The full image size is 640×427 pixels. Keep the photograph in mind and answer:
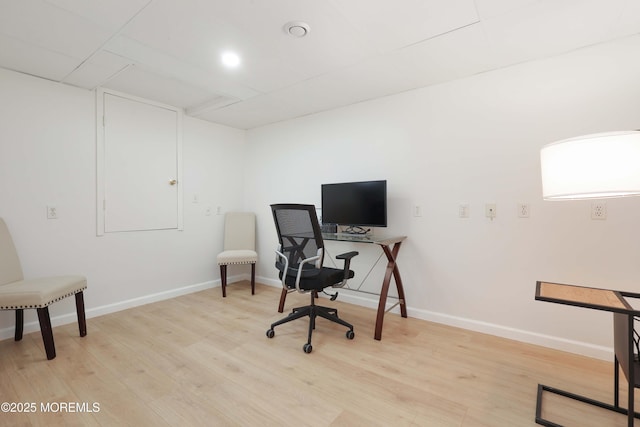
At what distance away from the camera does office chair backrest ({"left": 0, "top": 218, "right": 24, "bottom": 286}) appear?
229 cm

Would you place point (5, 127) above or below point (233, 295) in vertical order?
above

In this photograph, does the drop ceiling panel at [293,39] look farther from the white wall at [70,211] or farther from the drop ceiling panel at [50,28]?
the white wall at [70,211]

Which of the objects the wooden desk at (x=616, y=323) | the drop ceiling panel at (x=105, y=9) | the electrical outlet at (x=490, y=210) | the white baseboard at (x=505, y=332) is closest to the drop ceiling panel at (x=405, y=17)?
the drop ceiling panel at (x=105, y=9)

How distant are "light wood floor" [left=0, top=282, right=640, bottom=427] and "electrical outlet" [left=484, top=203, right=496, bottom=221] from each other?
106cm

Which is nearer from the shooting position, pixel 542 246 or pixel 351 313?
pixel 542 246

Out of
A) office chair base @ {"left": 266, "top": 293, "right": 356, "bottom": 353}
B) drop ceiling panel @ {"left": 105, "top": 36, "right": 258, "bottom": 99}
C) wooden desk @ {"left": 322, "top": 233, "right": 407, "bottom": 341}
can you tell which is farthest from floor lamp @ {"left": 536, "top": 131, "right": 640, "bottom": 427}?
drop ceiling panel @ {"left": 105, "top": 36, "right": 258, "bottom": 99}

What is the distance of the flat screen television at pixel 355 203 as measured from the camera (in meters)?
2.86

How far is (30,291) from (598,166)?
137 inches

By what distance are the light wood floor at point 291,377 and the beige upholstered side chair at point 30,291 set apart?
195 millimetres

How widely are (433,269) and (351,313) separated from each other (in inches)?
38.2

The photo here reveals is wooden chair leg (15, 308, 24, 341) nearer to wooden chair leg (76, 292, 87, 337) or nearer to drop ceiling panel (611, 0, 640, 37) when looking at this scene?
wooden chair leg (76, 292, 87, 337)

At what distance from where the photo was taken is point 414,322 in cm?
282

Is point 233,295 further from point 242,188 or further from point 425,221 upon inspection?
point 425,221

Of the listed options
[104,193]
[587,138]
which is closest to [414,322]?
[587,138]
